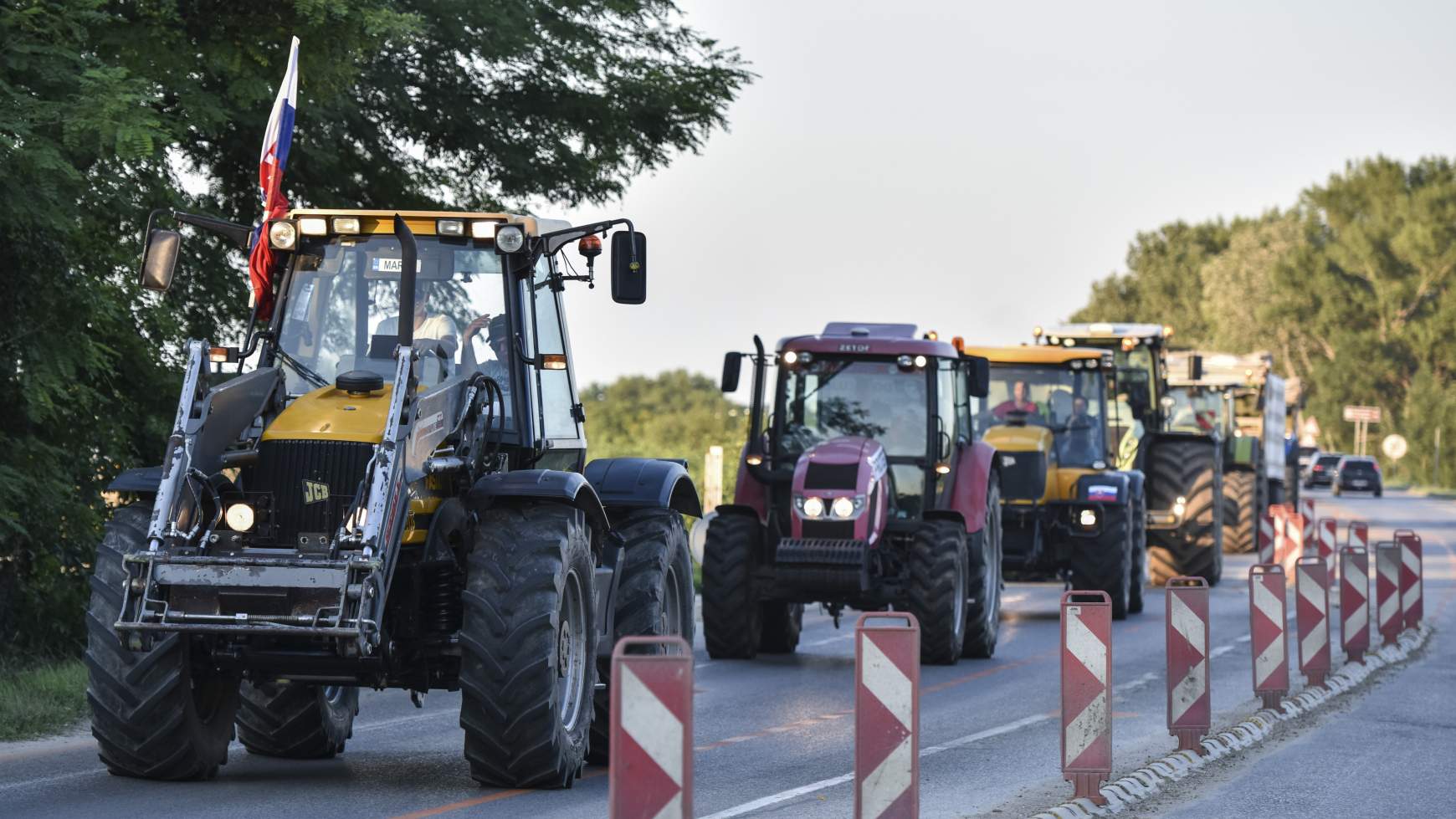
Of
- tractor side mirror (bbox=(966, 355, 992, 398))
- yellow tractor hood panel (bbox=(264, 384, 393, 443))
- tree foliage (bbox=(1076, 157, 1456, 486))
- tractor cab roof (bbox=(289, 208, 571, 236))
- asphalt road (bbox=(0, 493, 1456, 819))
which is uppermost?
tree foliage (bbox=(1076, 157, 1456, 486))

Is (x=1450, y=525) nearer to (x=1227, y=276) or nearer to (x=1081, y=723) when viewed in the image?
(x=1081, y=723)

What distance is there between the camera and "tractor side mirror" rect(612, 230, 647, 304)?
11219 millimetres

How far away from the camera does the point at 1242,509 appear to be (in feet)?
121

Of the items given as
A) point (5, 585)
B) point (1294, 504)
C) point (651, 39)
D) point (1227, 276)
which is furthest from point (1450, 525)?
point (1227, 276)

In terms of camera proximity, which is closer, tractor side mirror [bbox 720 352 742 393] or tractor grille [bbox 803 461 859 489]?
tractor grille [bbox 803 461 859 489]

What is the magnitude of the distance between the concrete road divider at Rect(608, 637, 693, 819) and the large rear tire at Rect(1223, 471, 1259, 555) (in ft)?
101

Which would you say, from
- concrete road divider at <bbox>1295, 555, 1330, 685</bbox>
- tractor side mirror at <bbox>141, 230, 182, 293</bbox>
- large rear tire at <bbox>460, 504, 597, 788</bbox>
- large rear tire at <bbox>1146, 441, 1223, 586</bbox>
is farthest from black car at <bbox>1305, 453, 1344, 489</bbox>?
tractor side mirror at <bbox>141, 230, 182, 293</bbox>

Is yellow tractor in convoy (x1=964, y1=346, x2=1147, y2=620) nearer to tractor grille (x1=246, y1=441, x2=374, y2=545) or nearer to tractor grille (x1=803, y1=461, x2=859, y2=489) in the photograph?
tractor grille (x1=803, y1=461, x2=859, y2=489)

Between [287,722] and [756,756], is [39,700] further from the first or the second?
[756,756]

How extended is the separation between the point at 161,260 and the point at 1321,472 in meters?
82.0

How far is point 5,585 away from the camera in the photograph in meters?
16.1

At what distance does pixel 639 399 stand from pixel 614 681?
341ft

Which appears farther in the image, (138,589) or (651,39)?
(651,39)

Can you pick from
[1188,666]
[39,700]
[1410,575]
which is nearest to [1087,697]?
[1188,666]
